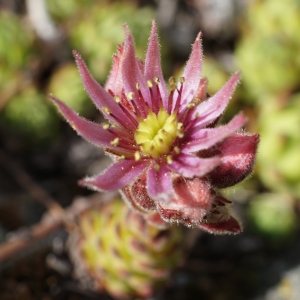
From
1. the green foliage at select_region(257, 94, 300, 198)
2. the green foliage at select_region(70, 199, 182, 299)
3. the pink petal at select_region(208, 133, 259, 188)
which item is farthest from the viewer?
the green foliage at select_region(257, 94, 300, 198)

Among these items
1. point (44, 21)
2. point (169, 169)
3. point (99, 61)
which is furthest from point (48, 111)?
point (169, 169)

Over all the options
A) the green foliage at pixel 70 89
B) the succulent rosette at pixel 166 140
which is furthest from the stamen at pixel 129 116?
the green foliage at pixel 70 89

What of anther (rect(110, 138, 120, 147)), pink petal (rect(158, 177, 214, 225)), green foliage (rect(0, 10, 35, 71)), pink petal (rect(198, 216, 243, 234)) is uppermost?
green foliage (rect(0, 10, 35, 71))

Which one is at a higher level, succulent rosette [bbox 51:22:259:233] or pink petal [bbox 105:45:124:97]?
pink petal [bbox 105:45:124:97]

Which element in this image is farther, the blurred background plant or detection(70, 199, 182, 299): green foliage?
the blurred background plant

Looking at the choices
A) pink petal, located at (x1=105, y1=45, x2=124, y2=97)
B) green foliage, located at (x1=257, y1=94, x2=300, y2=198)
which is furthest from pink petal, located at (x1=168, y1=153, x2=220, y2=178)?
green foliage, located at (x1=257, y1=94, x2=300, y2=198)

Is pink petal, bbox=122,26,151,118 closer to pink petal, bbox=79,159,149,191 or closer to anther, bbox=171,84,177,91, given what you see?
anther, bbox=171,84,177,91

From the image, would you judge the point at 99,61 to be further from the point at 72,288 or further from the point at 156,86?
the point at 72,288

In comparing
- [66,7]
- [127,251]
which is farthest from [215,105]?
[66,7]
